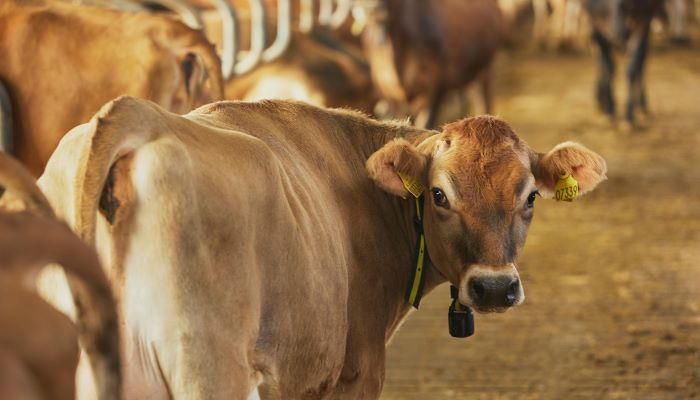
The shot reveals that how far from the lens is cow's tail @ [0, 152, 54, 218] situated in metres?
2.60

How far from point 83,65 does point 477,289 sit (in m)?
2.52

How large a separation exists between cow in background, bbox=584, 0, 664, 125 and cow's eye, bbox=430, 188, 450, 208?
11.5m

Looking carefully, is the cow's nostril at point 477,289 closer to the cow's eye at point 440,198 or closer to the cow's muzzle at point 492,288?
the cow's muzzle at point 492,288

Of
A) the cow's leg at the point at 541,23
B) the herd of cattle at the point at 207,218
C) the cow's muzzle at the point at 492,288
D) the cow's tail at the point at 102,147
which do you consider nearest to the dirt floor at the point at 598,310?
the herd of cattle at the point at 207,218

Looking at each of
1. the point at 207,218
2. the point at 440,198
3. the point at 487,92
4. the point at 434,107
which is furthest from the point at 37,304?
the point at 487,92

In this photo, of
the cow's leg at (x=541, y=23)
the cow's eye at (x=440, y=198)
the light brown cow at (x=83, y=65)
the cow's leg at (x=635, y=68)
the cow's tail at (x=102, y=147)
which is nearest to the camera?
the cow's tail at (x=102, y=147)

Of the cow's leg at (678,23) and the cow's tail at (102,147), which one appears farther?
the cow's leg at (678,23)

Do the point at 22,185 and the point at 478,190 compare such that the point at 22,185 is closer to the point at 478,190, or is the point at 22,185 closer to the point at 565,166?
the point at 478,190

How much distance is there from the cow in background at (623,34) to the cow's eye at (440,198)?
37.8 feet

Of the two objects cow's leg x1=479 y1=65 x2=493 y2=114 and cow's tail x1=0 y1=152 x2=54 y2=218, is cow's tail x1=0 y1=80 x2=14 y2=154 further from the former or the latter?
cow's leg x1=479 y1=65 x2=493 y2=114

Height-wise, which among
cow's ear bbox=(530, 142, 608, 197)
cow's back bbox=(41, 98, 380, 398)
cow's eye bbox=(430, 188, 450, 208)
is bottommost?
cow's ear bbox=(530, 142, 608, 197)

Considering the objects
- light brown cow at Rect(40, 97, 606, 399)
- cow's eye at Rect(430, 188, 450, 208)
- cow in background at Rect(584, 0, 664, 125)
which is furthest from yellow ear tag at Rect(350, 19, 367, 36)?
cow's eye at Rect(430, 188, 450, 208)

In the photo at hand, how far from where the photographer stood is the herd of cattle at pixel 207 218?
2646 millimetres

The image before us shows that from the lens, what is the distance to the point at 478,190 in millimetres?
4195
